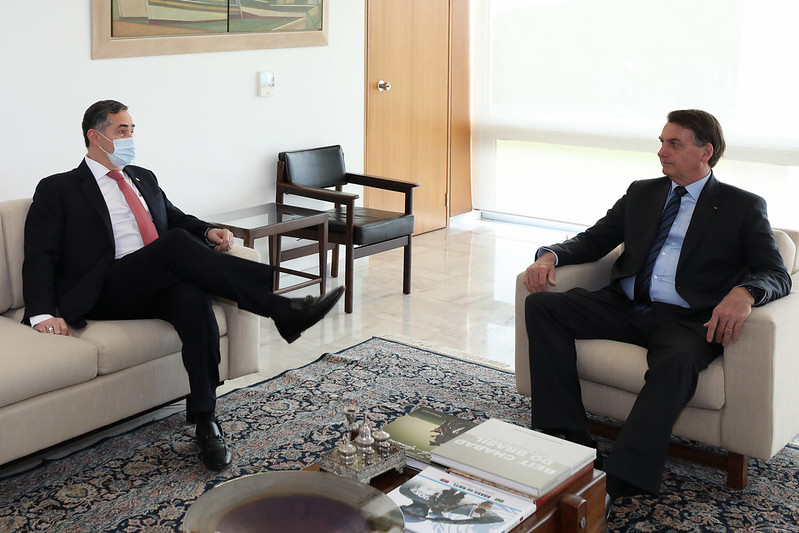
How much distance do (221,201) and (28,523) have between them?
2.48 metres

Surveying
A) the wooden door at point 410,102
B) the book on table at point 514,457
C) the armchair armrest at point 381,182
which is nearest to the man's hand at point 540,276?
the book on table at point 514,457

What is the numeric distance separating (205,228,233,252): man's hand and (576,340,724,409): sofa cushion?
1.36 m

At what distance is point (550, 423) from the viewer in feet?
9.83

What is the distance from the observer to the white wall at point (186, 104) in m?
3.85

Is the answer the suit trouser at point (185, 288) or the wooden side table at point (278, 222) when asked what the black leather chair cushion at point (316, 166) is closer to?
the wooden side table at point (278, 222)

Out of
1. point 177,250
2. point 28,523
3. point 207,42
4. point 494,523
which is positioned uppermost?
point 207,42

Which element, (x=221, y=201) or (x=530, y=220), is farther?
(x=530, y=220)

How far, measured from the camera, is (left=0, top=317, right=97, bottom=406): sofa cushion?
8.79ft

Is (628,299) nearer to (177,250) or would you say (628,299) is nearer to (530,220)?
(177,250)

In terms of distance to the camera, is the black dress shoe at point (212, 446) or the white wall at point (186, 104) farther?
the white wall at point (186, 104)

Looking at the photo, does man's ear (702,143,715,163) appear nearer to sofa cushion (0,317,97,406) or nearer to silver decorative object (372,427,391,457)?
silver decorative object (372,427,391,457)

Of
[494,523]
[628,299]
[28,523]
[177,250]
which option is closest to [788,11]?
[628,299]

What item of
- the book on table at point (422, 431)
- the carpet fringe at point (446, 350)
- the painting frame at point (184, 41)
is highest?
the painting frame at point (184, 41)

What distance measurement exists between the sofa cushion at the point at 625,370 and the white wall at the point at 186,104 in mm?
2418
